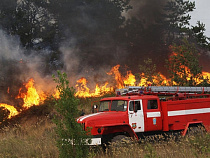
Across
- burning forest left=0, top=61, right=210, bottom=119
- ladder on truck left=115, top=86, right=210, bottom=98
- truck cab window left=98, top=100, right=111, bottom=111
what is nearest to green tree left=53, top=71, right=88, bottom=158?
truck cab window left=98, top=100, right=111, bottom=111

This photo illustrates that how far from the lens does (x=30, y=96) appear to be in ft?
80.7

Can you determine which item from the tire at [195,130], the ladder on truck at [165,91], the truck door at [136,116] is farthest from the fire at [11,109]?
the tire at [195,130]

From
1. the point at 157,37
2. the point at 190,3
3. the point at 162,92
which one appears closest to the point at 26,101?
the point at 162,92

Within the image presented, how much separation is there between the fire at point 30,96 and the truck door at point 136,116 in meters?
13.8

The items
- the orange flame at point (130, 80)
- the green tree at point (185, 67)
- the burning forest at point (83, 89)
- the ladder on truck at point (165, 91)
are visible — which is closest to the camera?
the ladder on truck at point (165, 91)

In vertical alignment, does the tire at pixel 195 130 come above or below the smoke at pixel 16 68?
below

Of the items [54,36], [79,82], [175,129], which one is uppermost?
[54,36]

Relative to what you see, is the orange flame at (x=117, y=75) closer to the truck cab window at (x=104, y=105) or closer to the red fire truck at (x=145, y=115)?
the red fire truck at (x=145, y=115)

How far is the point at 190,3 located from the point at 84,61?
13597mm

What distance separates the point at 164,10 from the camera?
3822cm

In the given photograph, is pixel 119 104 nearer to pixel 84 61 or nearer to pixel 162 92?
pixel 162 92

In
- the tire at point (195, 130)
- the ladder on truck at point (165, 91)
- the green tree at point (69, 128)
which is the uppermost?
the ladder on truck at point (165, 91)

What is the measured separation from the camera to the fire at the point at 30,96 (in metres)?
23.9

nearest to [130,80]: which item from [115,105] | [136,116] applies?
[115,105]
